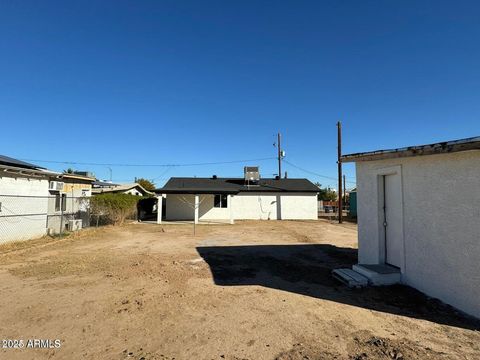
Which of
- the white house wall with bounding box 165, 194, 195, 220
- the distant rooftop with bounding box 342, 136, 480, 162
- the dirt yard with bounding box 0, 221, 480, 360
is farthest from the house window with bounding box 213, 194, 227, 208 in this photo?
the distant rooftop with bounding box 342, 136, 480, 162

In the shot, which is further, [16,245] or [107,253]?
[16,245]

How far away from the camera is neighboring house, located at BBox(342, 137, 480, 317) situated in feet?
15.1

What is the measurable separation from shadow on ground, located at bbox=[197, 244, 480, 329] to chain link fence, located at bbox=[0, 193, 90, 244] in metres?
7.96

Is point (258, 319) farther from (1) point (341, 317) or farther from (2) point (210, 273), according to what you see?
(2) point (210, 273)

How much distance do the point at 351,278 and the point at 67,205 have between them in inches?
636

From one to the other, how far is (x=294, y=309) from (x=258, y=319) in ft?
2.52

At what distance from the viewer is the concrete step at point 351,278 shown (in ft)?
19.8

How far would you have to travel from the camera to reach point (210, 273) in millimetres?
7277

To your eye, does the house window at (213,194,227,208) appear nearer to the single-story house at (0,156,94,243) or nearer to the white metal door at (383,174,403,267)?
the single-story house at (0,156,94,243)

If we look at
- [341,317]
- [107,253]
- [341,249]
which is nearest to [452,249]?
[341,317]

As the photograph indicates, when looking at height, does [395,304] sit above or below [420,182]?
below

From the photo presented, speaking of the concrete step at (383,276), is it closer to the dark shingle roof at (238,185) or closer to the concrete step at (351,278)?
the concrete step at (351,278)

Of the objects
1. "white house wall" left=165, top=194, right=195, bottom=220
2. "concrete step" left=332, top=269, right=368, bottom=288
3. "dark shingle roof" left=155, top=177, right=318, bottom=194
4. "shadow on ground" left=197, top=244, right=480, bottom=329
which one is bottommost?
"shadow on ground" left=197, top=244, right=480, bottom=329

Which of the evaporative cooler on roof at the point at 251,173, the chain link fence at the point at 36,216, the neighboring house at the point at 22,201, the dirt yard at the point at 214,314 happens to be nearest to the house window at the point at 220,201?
the evaporative cooler on roof at the point at 251,173
